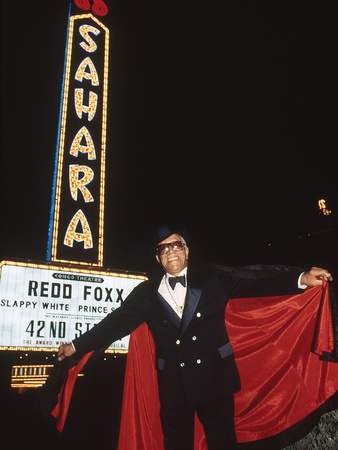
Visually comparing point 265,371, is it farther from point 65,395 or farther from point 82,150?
point 82,150

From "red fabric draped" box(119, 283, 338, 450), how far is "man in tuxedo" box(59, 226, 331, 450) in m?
0.45

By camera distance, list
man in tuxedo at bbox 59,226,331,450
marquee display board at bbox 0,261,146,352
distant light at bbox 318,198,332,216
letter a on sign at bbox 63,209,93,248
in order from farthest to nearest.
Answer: distant light at bbox 318,198,332,216 < letter a on sign at bbox 63,209,93,248 < marquee display board at bbox 0,261,146,352 < man in tuxedo at bbox 59,226,331,450

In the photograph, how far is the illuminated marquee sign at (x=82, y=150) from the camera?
32.1 ft

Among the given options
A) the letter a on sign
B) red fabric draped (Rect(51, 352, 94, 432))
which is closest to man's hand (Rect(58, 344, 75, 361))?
red fabric draped (Rect(51, 352, 94, 432))

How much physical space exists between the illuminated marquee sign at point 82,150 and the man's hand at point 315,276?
7292mm

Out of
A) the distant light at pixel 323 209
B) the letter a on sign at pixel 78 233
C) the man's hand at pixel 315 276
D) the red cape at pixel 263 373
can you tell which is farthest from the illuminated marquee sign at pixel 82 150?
the distant light at pixel 323 209

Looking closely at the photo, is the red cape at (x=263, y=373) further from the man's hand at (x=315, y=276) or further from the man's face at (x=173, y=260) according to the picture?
the man's face at (x=173, y=260)

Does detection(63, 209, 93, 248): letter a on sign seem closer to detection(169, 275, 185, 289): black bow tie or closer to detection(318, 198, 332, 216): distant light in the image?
detection(169, 275, 185, 289): black bow tie

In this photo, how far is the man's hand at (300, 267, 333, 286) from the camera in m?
2.84

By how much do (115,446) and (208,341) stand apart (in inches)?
51.0

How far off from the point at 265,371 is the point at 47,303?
243 inches

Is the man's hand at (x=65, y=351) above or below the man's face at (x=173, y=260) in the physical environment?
below

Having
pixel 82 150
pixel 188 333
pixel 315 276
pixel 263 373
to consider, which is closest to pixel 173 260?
pixel 188 333

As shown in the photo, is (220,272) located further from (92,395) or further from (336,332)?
(92,395)
